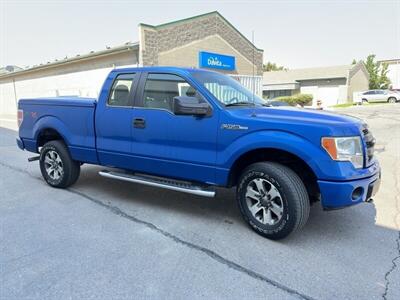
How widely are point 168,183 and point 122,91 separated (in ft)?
5.15

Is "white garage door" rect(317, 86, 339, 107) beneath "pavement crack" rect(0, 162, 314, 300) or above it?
above

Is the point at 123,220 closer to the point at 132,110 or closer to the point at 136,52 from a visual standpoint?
the point at 132,110

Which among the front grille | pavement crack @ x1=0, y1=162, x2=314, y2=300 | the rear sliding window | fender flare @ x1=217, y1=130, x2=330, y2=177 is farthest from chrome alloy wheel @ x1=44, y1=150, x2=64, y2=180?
the front grille

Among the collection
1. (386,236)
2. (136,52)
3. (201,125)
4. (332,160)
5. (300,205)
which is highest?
(136,52)

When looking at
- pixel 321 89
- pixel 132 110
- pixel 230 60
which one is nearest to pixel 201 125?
pixel 132 110

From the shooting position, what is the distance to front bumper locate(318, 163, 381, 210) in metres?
3.26

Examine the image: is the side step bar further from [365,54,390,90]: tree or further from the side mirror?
[365,54,390,90]: tree

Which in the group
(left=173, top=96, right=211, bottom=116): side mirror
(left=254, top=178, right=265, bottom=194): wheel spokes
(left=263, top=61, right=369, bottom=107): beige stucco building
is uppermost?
(left=263, top=61, right=369, bottom=107): beige stucco building

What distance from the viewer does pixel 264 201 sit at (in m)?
3.70

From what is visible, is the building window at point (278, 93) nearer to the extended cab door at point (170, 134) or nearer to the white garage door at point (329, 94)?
the white garage door at point (329, 94)

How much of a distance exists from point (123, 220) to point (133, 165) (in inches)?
32.3

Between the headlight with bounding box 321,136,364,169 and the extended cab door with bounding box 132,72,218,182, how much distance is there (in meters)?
1.29

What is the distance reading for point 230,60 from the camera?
1878 cm

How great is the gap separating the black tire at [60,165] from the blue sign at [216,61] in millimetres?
12465
